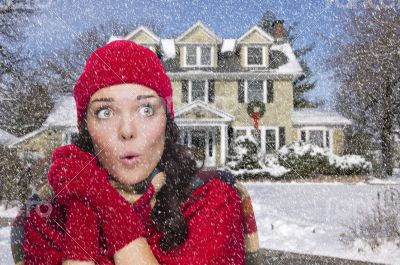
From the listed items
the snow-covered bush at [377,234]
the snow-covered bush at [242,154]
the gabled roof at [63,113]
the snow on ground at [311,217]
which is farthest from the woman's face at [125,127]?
the snow-covered bush at [377,234]

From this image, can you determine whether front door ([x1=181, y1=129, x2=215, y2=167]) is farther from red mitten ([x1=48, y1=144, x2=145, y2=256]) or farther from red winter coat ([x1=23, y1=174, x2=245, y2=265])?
red mitten ([x1=48, y1=144, x2=145, y2=256])

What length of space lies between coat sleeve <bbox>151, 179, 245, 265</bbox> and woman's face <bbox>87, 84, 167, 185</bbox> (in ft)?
0.51

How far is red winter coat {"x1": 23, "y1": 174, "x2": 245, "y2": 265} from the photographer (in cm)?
105

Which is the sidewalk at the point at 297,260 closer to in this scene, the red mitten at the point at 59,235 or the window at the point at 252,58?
the window at the point at 252,58

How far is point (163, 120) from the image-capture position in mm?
1177

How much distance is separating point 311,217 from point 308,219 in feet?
1.02

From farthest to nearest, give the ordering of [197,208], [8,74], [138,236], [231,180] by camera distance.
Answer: [8,74] → [231,180] → [197,208] → [138,236]

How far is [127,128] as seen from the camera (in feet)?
3.59

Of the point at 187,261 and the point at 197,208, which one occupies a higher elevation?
the point at 197,208

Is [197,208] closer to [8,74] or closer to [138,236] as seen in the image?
[138,236]

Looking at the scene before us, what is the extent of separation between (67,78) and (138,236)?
0.67m

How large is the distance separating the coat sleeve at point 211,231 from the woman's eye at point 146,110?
22 cm

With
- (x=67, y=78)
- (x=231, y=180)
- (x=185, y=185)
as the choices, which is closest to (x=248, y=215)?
(x=231, y=180)

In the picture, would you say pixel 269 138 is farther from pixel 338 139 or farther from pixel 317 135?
pixel 338 139
